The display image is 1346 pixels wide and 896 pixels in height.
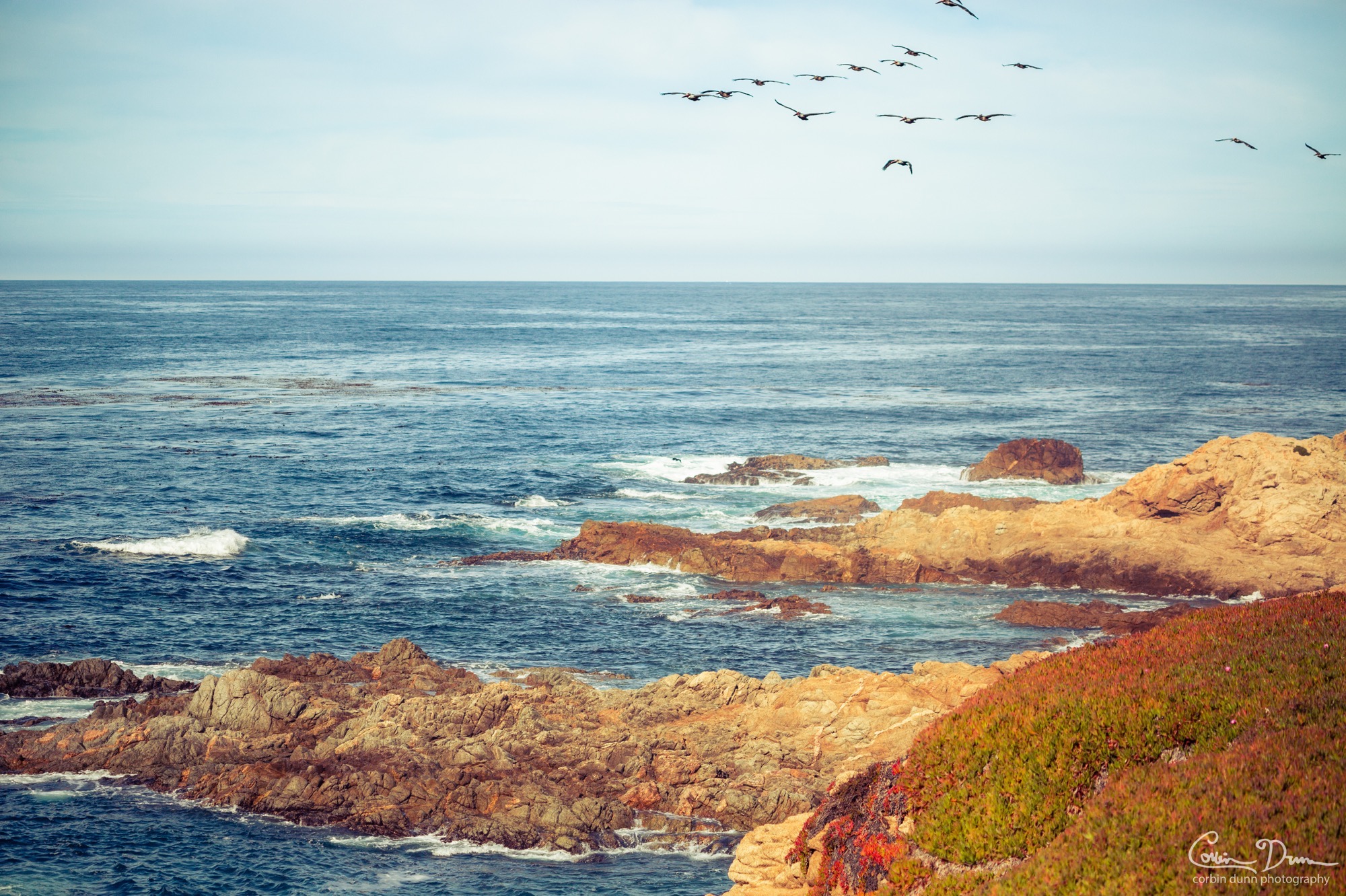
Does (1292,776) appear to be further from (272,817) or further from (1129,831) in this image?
(272,817)

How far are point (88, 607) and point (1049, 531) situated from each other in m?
37.8

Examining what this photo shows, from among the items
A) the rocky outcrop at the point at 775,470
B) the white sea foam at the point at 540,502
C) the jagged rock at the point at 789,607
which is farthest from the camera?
the rocky outcrop at the point at 775,470

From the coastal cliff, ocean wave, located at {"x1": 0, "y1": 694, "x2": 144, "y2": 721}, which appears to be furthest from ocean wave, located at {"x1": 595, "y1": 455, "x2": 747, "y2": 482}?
the coastal cliff

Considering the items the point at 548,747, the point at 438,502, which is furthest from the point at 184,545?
the point at 548,747

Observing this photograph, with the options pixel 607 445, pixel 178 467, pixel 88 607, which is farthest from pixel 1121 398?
pixel 88 607

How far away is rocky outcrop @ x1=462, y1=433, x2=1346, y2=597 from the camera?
1528 inches

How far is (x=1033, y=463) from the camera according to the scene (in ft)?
193

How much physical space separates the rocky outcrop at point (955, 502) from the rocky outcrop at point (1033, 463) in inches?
412

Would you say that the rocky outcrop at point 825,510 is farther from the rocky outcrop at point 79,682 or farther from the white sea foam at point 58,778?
the white sea foam at point 58,778

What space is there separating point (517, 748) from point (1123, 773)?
51.6 feet

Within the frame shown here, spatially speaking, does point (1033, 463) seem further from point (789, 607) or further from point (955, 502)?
point (789, 607)

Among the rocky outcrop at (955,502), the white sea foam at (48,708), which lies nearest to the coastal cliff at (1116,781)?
the white sea foam at (48,708)

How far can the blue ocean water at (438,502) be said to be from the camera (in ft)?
71.0
